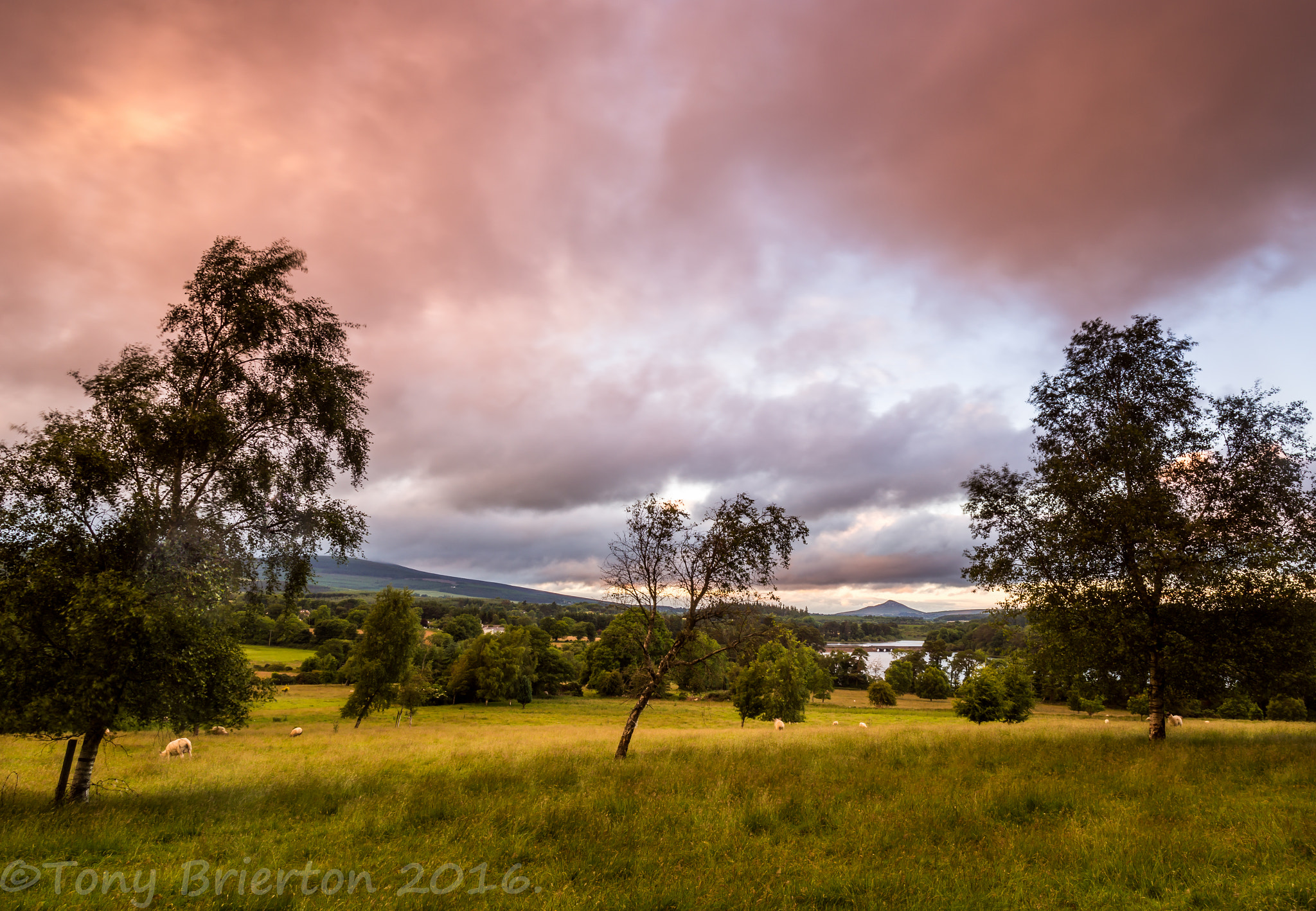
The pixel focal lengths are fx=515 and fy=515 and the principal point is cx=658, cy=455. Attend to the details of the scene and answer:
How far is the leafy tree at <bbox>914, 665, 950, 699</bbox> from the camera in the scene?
9700cm

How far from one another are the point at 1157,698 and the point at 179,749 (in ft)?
117

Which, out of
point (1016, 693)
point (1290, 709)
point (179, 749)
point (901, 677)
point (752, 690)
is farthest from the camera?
point (901, 677)

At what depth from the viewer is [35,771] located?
15.6 meters

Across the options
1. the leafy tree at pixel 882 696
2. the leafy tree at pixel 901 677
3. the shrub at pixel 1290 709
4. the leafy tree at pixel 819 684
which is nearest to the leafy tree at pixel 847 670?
the leafy tree at pixel 901 677

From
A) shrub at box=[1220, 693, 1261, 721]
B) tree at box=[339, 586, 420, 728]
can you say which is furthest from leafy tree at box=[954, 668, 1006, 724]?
tree at box=[339, 586, 420, 728]

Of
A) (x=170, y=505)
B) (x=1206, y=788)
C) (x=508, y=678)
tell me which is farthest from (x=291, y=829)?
(x=508, y=678)

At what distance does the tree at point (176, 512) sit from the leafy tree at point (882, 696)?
92363 mm

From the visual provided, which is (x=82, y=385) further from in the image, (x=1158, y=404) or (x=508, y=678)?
(x=508, y=678)

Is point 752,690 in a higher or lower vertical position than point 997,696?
lower

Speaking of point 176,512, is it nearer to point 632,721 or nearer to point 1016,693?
point 632,721

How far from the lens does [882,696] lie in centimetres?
8494

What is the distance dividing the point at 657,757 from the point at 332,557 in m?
11.0

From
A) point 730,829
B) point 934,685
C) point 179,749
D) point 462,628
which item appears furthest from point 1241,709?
point 462,628

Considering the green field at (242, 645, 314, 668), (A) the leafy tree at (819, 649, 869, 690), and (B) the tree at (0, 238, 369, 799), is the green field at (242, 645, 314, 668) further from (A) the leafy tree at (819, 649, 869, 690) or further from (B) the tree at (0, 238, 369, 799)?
(A) the leafy tree at (819, 649, 869, 690)
